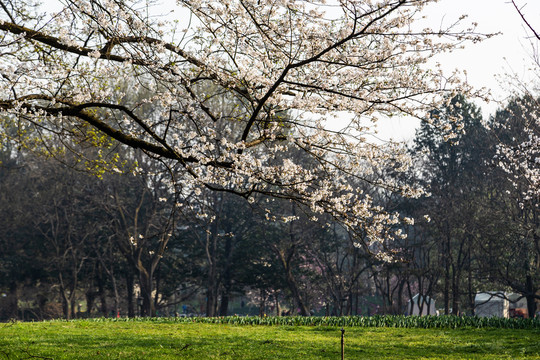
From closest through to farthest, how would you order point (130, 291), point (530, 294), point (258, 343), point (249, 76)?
1. point (249, 76)
2. point (258, 343)
3. point (530, 294)
4. point (130, 291)

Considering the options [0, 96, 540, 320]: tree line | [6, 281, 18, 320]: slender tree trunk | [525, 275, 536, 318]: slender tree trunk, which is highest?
[0, 96, 540, 320]: tree line

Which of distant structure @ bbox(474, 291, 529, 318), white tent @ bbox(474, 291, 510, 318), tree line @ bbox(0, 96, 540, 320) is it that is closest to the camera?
tree line @ bbox(0, 96, 540, 320)

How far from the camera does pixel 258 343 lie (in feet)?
37.5

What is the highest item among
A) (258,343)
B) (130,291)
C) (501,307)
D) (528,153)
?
(528,153)

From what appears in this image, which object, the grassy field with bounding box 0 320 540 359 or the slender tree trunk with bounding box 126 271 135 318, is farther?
the slender tree trunk with bounding box 126 271 135 318

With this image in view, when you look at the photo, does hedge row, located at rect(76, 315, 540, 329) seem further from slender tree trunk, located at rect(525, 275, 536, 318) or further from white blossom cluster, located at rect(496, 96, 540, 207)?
slender tree trunk, located at rect(525, 275, 536, 318)

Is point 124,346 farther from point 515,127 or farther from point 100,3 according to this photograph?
point 515,127

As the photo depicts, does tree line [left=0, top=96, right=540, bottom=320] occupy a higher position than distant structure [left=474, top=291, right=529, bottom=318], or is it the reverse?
tree line [left=0, top=96, right=540, bottom=320]

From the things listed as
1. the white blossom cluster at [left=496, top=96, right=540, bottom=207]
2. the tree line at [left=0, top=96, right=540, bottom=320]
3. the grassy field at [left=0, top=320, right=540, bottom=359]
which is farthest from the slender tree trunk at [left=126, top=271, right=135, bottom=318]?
the white blossom cluster at [left=496, top=96, right=540, bottom=207]

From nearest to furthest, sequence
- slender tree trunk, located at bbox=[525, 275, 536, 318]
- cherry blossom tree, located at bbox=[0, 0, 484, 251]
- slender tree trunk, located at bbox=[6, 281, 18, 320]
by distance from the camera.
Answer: cherry blossom tree, located at bbox=[0, 0, 484, 251] → slender tree trunk, located at bbox=[525, 275, 536, 318] → slender tree trunk, located at bbox=[6, 281, 18, 320]

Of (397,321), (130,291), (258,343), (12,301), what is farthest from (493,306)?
(12,301)

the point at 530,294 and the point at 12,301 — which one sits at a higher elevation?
the point at 530,294

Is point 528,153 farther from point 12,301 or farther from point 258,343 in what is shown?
point 12,301

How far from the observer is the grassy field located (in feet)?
31.4
